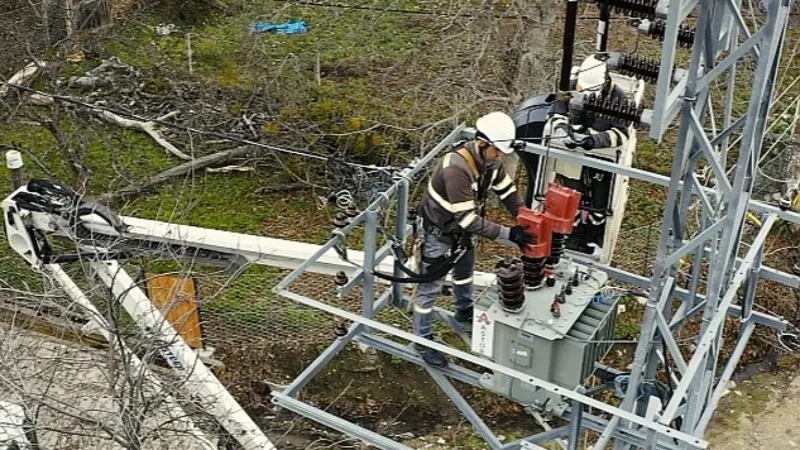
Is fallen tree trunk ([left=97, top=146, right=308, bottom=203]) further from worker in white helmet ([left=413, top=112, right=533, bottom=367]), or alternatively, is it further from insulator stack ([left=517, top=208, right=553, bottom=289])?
insulator stack ([left=517, top=208, right=553, bottom=289])

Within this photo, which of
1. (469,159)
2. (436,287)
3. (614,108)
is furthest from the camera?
(436,287)

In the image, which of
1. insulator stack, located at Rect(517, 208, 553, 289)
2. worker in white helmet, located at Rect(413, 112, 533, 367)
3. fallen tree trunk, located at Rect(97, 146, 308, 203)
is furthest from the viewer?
fallen tree trunk, located at Rect(97, 146, 308, 203)

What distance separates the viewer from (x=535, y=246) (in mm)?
8289

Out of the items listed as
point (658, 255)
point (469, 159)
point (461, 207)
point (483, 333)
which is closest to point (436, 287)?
point (483, 333)

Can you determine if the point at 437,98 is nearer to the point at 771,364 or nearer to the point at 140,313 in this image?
the point at 771,364

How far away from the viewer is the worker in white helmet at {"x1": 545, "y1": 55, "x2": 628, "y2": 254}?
897 centimetres

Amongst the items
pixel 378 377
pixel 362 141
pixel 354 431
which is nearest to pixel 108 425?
pixel 354 431

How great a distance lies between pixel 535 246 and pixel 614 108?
1381 mm

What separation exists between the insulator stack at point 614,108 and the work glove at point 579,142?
1.11 meters

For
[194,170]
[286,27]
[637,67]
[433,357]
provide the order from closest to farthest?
[637,67] < [433,357] < [194,170] < [286,27]

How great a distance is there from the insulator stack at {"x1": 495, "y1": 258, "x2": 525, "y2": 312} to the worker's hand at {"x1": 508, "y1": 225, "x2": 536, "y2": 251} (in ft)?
0.56

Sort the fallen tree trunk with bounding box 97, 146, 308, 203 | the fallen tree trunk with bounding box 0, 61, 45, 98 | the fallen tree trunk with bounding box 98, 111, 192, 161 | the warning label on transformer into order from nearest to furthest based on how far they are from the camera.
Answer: the warning label on transformer, the fallen tree trunk with bounding box 97, 146, 308, 203, the fallen tree trunk with bounding box 98, 111, 192, 161, the fallen tree trunk with bounding box 0, 61, 45, 98

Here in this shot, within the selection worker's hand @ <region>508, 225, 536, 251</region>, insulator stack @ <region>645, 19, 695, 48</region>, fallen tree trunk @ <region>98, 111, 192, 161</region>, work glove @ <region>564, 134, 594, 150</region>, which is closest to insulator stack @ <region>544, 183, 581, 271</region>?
worker's hand @ <region>508, 225, 536, 251</region>

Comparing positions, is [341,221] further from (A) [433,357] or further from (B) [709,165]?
(B) [709,165]
